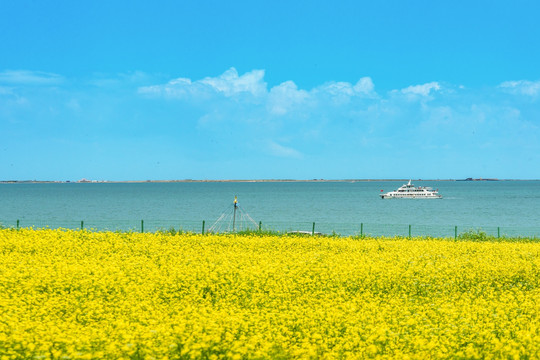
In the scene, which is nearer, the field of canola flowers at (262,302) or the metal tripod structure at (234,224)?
the field of canola flowers at (262,302)

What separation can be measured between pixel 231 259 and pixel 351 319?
409 inches

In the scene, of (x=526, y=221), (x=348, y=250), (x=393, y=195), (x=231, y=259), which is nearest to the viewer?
(x=231, y=259)

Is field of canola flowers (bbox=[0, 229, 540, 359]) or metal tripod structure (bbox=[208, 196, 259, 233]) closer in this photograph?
field of canola flowers (bbox=[0, 229, 540, 359])

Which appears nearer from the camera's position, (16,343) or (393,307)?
(16,343)

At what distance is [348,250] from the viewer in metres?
27.1

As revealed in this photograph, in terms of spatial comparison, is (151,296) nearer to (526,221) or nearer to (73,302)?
(73,302)

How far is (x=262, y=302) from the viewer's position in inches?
592

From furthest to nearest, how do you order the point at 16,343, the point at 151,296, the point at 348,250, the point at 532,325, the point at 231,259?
the point at 348,250 < the point at 231,259 < the point at 151,296 < the point at 532,325 < the point at 16,343

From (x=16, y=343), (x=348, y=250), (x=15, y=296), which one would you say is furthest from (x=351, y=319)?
(x=348, y=250)

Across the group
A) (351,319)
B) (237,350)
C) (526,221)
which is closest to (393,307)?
(351,319)

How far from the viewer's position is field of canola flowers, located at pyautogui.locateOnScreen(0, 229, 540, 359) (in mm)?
10062

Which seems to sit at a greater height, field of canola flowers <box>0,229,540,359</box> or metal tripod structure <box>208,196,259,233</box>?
field of canola flowers <box>0,229,540,359</box>

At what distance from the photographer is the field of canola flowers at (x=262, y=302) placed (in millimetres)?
10062

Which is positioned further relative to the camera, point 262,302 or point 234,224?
point 234,224
